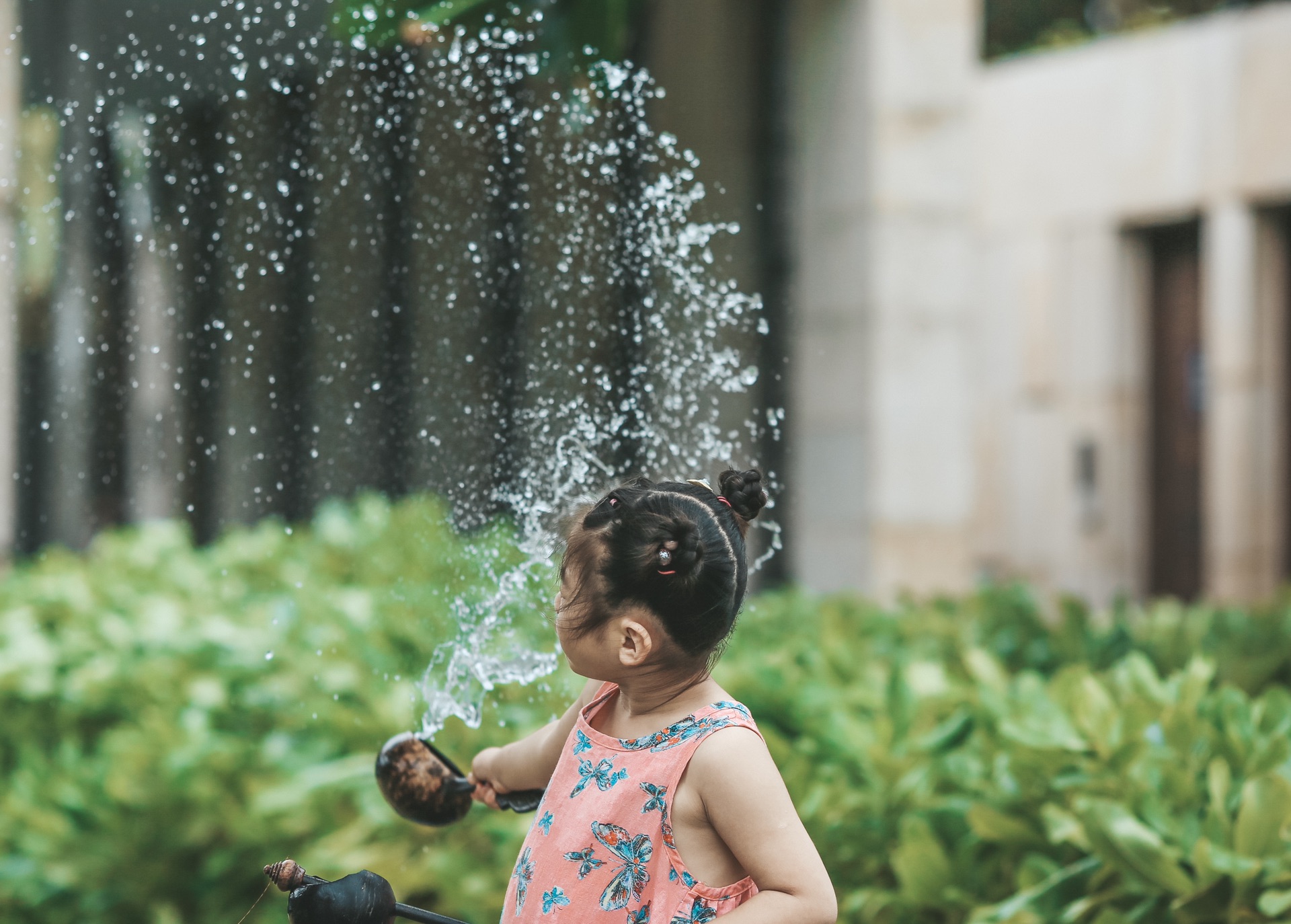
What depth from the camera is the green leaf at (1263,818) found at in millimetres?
2117

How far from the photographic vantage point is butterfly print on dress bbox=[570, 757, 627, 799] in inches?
58.6

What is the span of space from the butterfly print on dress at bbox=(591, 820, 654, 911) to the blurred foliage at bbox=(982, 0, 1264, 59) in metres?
10.6

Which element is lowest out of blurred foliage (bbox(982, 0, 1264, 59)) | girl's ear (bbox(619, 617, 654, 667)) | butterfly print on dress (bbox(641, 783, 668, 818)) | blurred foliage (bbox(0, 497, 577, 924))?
blurred foliage (bbox(0, 497, 577, 924))

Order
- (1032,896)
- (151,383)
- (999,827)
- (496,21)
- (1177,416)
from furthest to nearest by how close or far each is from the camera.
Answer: (1177,416)
(151,383)
(496,21)
(999,827)
(1032,896)

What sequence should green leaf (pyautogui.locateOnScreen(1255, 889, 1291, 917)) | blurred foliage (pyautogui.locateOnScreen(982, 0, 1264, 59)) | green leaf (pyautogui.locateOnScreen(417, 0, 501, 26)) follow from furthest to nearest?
1. blurred foliage (pyautogui.locateOnScreen(982, 0, 1264, 59))
2. green leaf (pyautogui.locateOnScreen(417, 0, 501, 26))
3. green leaf (pyautogui.locateOnScreen(1255, 889, 1291, 917))

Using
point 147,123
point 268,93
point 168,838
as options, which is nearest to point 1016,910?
point 168,838

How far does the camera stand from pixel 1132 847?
7.00ft

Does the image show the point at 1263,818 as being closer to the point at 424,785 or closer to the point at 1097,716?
the point at 1097,716

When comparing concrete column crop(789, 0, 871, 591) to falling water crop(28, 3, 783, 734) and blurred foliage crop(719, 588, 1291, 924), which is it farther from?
blurred foliage crop(719, 588, 1291, 924)

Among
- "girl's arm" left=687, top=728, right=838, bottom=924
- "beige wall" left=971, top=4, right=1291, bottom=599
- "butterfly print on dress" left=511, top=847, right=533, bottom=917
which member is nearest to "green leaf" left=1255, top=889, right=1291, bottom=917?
"girl's arm" left=687, top=728, right=838, bottom=924

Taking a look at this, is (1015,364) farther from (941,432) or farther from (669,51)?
(669,51)

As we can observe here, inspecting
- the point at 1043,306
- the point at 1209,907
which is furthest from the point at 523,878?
the point at 1043,306

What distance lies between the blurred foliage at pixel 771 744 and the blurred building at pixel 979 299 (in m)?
1.39

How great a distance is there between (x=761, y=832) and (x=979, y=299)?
36.3 feet
